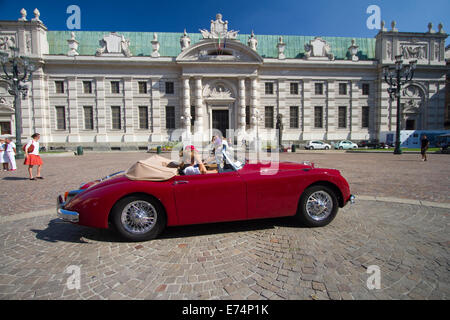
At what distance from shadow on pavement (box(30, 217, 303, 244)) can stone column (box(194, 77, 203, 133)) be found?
2681 centimetres

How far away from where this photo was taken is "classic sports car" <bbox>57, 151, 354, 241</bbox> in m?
3.20

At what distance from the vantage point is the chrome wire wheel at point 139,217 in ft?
10.7

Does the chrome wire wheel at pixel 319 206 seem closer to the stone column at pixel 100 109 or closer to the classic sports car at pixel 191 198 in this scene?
the classic sports car at pixel 191 198

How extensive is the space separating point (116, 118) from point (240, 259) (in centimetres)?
3297

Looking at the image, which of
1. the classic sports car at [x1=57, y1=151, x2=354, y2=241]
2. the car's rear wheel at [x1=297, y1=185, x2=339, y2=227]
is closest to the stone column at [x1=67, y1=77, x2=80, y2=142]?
the classic sports car at [x1=57, y1=151, x2=354, y2=241]

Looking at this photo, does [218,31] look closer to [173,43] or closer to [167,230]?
[173,43]

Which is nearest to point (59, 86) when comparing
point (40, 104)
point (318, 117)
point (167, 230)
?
point (40, 104)

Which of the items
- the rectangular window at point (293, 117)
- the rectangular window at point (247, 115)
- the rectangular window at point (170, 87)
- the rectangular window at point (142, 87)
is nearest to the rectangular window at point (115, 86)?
the rectangular window at point (142, 87)

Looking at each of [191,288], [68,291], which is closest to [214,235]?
[191,288]

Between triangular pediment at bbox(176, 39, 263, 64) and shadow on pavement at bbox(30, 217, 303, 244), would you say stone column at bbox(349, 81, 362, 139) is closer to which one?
triangular pediment at bbox(176, 39, 263, 64)

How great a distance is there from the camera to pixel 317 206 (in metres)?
3.77

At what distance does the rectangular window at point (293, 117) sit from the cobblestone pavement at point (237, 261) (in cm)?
3044

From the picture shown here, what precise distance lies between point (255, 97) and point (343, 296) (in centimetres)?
3062
